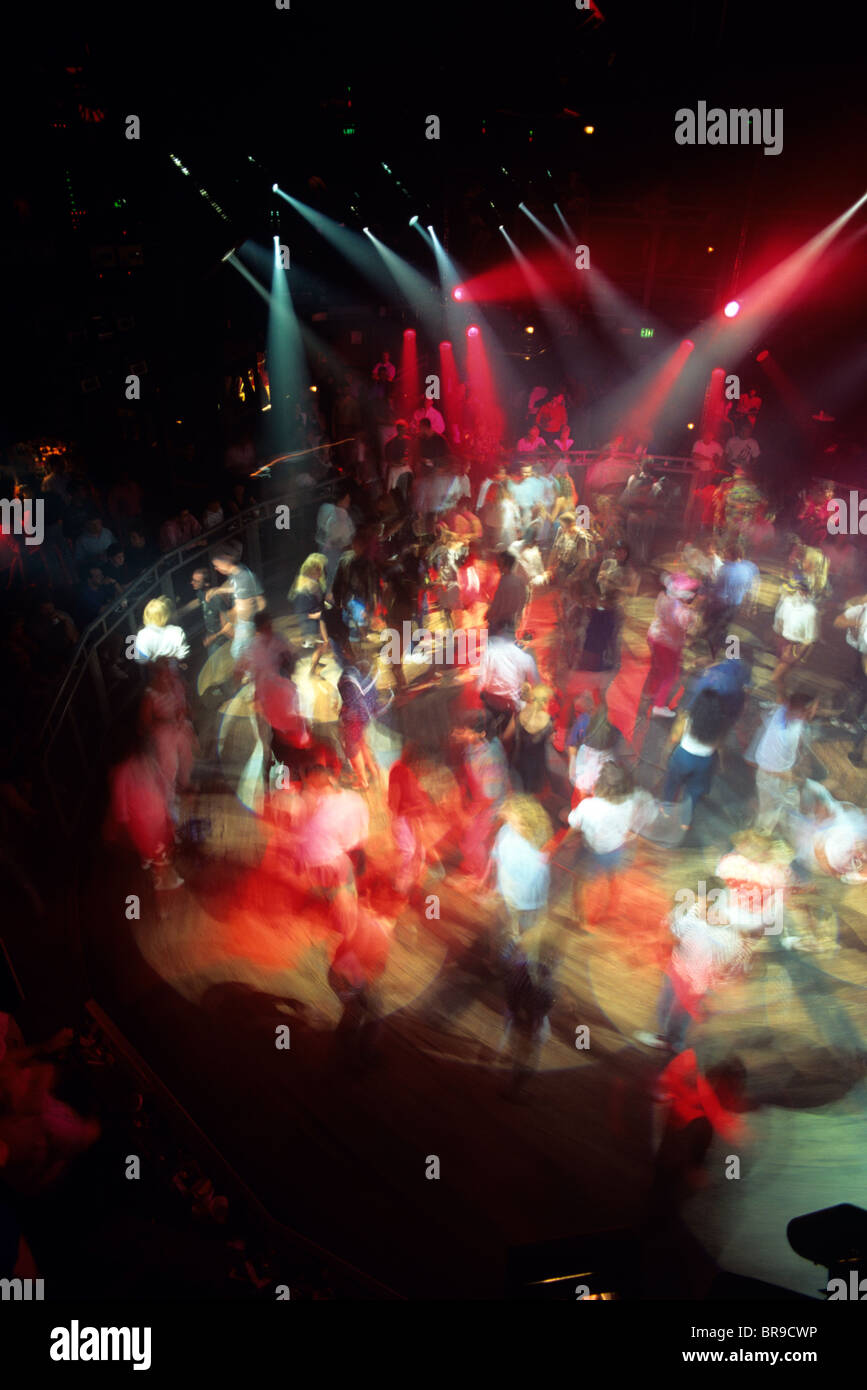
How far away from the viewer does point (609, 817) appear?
14.4ft

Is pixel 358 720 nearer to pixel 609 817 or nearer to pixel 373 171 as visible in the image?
pixel 609 817

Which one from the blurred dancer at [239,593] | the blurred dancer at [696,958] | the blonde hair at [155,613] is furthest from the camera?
the blurred dancer at [239,593]

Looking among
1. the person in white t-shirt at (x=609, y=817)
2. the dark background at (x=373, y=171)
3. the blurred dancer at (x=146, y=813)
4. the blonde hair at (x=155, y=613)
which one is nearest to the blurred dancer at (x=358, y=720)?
the blurred dancer at (x=146, y=813)

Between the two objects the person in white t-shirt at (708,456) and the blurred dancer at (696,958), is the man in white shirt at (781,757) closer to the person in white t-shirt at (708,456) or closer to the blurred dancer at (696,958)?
the blurred dancer at (696,958)

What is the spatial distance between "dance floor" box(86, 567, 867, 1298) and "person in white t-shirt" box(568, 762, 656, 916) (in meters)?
0.59

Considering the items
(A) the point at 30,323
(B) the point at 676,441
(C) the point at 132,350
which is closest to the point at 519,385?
(B) the point at 676,441

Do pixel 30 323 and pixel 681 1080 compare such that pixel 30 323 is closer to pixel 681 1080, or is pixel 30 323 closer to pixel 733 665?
pixel 733 665

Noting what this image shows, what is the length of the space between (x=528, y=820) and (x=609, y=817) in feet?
1.98

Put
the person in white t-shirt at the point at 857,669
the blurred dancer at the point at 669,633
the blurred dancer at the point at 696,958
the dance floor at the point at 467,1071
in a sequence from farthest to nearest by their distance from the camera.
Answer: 1. the person in white t-shirt at the point at 857,669
2. the blurred dancer at the point at 669,633
3. the blurred dancer at the point at 696,958
4. the dance floor at the point at 467,1071

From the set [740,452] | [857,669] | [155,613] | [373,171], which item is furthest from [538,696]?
[373,171]

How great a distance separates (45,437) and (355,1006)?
24.8 ft

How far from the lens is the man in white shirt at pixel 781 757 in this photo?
498 cm

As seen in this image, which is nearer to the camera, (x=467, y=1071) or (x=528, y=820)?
(x=528, y=820)

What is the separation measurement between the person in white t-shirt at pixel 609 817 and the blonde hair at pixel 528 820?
426 millimetres
